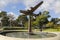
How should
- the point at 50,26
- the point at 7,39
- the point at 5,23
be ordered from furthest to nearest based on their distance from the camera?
the point at 5,23
the point at 50,26
the point at 7,39

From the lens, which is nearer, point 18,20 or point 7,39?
point 7,39

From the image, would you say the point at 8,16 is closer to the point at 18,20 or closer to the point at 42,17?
the point at 18,20

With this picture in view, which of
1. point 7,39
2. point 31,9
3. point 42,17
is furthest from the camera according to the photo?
point 42,17

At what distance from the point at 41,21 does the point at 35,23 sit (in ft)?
6.99

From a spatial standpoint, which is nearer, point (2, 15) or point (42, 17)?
point (42, 17)

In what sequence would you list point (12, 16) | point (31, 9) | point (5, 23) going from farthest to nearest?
point (5, 23) → point (12, 16) → point (31, 9)

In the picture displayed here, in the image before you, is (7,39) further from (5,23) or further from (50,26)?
(5,23)

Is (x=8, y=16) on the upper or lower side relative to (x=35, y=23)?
upper

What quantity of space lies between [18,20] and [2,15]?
11634 millimetres

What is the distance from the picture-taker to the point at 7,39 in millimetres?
10859

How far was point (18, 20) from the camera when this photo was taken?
7025cm

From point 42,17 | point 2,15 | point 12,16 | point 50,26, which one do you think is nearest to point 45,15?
point 42,17

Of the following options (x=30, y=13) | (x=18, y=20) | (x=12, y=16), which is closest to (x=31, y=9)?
(x=30, y=13)

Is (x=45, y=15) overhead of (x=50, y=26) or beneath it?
overhead
